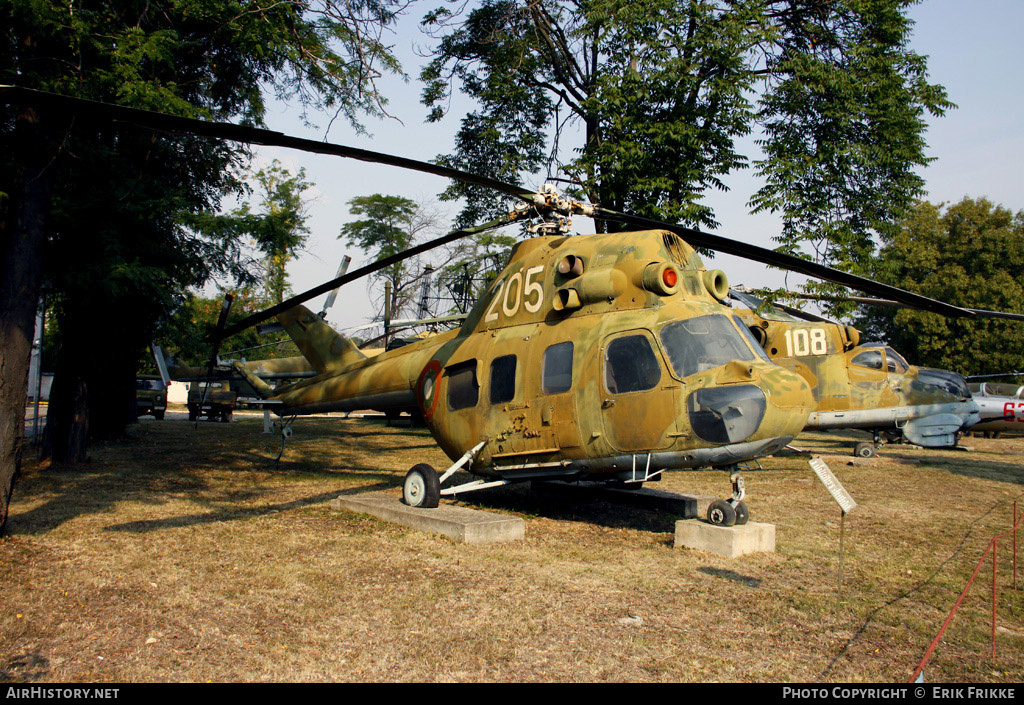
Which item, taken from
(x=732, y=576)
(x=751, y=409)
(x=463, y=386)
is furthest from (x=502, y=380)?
(x=732, y=576)

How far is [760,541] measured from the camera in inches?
304

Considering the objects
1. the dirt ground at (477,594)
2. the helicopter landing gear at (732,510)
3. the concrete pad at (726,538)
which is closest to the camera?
the dirt ground at (477,594)

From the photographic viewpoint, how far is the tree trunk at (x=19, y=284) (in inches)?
289

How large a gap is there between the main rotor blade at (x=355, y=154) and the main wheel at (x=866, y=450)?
13.0 m

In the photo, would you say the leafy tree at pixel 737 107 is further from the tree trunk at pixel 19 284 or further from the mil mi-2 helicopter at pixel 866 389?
the tree trunk at pixel 19 284

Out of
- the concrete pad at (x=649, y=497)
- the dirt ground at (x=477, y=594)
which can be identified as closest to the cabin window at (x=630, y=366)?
the dirt ground at (x=477, y=594)

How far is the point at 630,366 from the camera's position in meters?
7.84

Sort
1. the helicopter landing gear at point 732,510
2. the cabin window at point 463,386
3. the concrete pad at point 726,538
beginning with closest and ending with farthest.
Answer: the concrete pad at point 726,538, the helicopter landing gear at point 732,510, the cabin window at point 463,386

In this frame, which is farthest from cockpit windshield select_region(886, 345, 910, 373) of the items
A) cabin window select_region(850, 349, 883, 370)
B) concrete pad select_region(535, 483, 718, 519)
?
concrete pad select_region(535, 483, 718, 519)

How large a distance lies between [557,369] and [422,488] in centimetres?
249

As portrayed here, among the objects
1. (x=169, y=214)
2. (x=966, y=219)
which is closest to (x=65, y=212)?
(x=169, y=214)

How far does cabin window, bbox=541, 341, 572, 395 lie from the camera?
8367 millimetres

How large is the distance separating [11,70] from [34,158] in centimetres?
131
